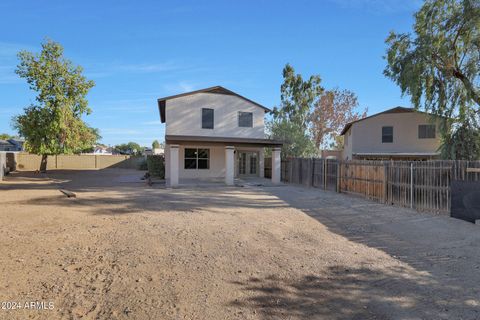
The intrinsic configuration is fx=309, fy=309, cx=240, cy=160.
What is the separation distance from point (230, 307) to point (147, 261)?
2020mm

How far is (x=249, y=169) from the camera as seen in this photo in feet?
81.0

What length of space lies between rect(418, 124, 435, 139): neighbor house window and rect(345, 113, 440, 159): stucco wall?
9.9 inches

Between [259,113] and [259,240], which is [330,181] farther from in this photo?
[259,240]

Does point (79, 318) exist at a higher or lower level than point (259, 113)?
lower

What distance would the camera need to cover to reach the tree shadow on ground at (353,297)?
11.9ft

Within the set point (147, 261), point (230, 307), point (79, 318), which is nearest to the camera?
point (79, 318)

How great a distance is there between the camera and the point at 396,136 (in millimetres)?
26547

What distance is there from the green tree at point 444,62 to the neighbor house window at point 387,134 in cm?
651

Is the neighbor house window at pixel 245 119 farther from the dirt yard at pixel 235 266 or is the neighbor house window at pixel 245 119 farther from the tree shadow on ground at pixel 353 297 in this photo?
the tree shadow on ground at pixel 353 297

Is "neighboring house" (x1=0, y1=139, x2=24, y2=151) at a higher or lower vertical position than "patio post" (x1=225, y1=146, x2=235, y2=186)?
higher

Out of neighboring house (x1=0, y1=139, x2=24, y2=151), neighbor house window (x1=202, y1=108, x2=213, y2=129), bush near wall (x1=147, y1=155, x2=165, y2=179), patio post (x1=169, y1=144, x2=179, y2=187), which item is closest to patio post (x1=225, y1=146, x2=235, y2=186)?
patio post (x1=169, y1=144, x2=179, y2=187)

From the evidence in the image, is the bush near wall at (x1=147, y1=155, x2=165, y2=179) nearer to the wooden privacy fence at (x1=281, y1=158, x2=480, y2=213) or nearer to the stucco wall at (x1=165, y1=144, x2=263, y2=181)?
the stucco wall at (x1=165, y1=144, x2=263, y2=181)

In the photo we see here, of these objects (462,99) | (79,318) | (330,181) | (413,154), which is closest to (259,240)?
(79,318)

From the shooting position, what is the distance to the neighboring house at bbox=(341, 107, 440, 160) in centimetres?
2588
